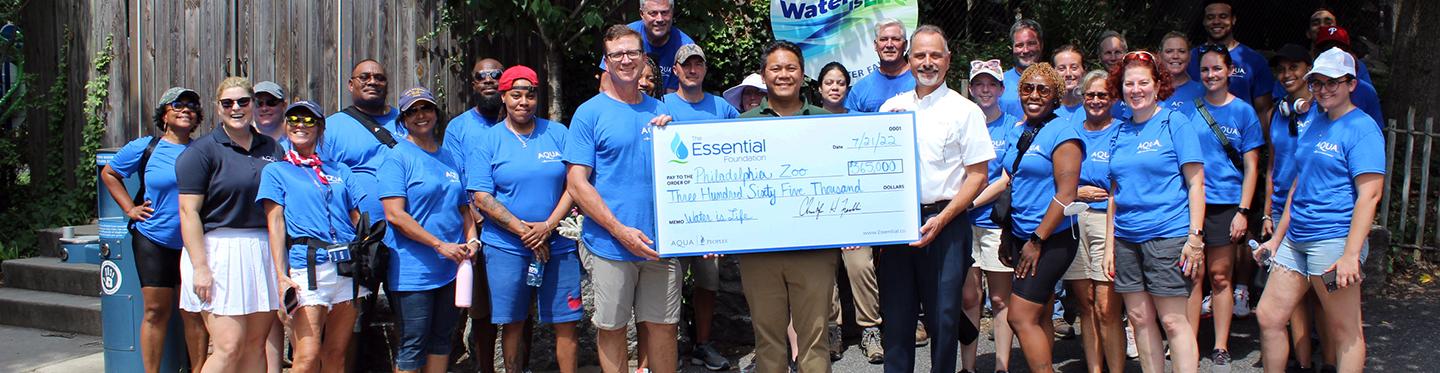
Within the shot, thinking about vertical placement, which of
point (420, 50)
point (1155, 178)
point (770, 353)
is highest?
point (420, 50)

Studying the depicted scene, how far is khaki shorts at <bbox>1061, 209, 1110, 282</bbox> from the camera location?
5.67 meters

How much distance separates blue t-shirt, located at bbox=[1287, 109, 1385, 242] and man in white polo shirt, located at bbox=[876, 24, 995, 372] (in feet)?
4.94

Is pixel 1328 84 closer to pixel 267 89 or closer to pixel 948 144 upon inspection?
pixel 948 144

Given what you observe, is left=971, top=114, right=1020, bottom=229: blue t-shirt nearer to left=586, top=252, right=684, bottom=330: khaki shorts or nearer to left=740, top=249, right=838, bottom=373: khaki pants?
left=740, top=249, right=838, bottom=373: khaki pants

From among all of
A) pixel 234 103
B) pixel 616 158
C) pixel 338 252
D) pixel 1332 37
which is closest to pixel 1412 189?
pixel 1332 37

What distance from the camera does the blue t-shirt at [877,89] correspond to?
22.1 ft

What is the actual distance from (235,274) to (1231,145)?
197 inches

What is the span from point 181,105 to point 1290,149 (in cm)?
561

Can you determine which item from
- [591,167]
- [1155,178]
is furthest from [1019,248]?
[591,167]

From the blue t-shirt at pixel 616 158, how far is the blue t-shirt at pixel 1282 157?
3173 millimetres

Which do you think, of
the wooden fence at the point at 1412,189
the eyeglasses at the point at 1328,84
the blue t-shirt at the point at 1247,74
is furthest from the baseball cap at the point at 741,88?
the wooden fence at the point at 1412,189

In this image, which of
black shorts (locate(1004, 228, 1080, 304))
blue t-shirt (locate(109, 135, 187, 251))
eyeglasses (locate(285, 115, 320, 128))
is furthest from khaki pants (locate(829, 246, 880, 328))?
blue t-shirt (locate(109, 135, 187, 251))

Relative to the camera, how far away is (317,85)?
8688 mm

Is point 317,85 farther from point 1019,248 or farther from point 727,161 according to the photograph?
point 1019,248
